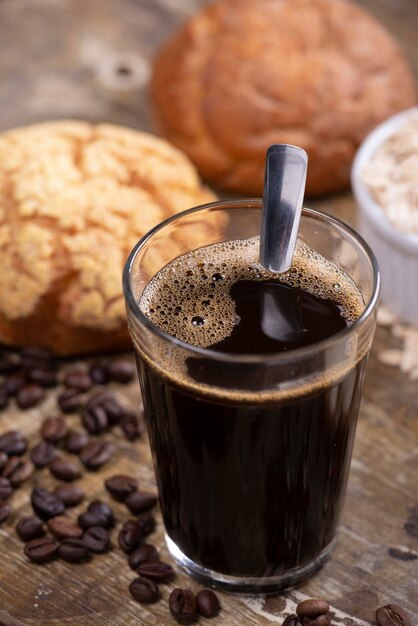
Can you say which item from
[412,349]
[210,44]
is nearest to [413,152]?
[412,349]

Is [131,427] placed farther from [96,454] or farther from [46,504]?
[46,504]

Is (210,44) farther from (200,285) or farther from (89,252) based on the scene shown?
(200,285)

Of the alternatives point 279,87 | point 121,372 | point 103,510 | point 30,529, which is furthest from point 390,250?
point 30,529

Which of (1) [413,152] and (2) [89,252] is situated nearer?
(2) [89,252]

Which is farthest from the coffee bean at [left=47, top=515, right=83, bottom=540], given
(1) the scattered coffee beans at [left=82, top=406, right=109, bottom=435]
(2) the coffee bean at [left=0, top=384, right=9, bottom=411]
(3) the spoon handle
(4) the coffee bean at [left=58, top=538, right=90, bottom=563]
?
(3) the spoon handle

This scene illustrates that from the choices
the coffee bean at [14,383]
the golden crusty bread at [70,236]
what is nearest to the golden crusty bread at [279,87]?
the golden crusty bread at [70,236]

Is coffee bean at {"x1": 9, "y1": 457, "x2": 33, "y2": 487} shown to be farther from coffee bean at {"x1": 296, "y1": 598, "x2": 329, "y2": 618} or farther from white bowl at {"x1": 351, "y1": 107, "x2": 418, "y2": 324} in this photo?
white bowl at {"x1": 351, "y1": 107, "x2": 418, "y2": 324}

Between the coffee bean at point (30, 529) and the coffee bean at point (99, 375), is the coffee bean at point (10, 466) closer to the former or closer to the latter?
the coffee bean at point (30, 529)
